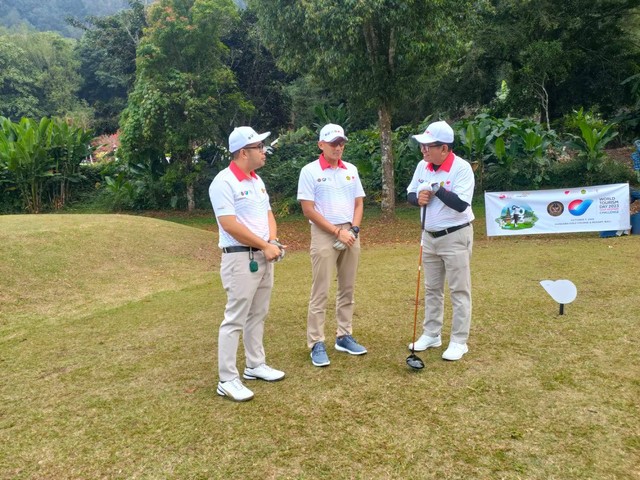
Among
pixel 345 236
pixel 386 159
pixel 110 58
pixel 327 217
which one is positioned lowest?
pixel 345 236

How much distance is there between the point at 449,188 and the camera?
4.06 metres

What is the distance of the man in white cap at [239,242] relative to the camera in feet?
11.6

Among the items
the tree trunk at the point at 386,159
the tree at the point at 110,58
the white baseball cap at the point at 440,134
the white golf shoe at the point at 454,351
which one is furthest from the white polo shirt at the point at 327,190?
the tree at the point at 110,58

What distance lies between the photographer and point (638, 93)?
1708 centimetres

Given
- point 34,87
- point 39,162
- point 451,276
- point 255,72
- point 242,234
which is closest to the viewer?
point 242,234

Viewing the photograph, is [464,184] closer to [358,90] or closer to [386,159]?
[358,90]

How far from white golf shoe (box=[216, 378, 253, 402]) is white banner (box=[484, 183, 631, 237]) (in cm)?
830

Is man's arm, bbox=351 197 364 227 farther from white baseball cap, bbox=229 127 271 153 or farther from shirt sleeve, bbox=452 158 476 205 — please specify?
white baseball cap, bbox=229 127 271 153

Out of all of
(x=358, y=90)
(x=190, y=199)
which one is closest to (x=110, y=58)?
(x=190, y=199)

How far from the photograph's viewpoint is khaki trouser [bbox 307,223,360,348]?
4.20 metres

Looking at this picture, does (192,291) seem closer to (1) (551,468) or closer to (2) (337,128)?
(2) (337,128)

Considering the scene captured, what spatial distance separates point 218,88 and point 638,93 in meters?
13.2

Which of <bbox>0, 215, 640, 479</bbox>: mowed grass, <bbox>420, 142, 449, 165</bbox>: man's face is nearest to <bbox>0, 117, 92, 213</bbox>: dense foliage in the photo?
<bbox>0, 215, 640, 479</bbox>: mowed grass

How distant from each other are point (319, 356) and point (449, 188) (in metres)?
1.62
